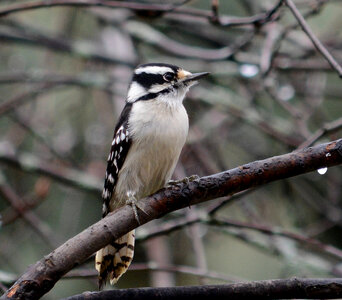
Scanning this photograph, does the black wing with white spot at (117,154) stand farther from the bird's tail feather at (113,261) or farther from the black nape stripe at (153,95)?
the bird's tail feather at (113,261)

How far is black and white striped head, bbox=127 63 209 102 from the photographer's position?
405 centimetres

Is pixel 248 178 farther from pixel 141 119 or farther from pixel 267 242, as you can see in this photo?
pixel 267 242

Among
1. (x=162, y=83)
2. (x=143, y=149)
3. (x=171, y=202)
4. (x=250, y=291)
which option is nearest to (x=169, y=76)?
(x=162, y=83)

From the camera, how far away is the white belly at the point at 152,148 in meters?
3.71

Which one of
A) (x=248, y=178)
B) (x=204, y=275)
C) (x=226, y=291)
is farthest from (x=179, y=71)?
(x=226, y=291)

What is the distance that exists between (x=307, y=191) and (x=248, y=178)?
3.86 meters

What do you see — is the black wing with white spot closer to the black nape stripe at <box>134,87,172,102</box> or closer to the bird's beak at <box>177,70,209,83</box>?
the black nape stripe at <box>134,87,172,102</box>

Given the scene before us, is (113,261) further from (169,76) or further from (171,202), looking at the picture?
Result: (169,76)

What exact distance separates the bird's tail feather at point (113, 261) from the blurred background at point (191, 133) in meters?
0.65

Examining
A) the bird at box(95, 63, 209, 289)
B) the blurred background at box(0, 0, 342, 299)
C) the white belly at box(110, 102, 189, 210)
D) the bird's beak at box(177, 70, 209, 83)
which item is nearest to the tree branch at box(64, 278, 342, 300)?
the bird at box(95, 63, 209, 289)

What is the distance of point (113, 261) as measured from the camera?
146 inches

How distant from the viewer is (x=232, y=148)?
6.97 m

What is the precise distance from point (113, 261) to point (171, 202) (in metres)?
1.23

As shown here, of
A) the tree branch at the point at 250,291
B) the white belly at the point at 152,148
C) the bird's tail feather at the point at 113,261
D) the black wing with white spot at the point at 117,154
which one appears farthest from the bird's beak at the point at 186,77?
the tree branch at the point at 250,291
